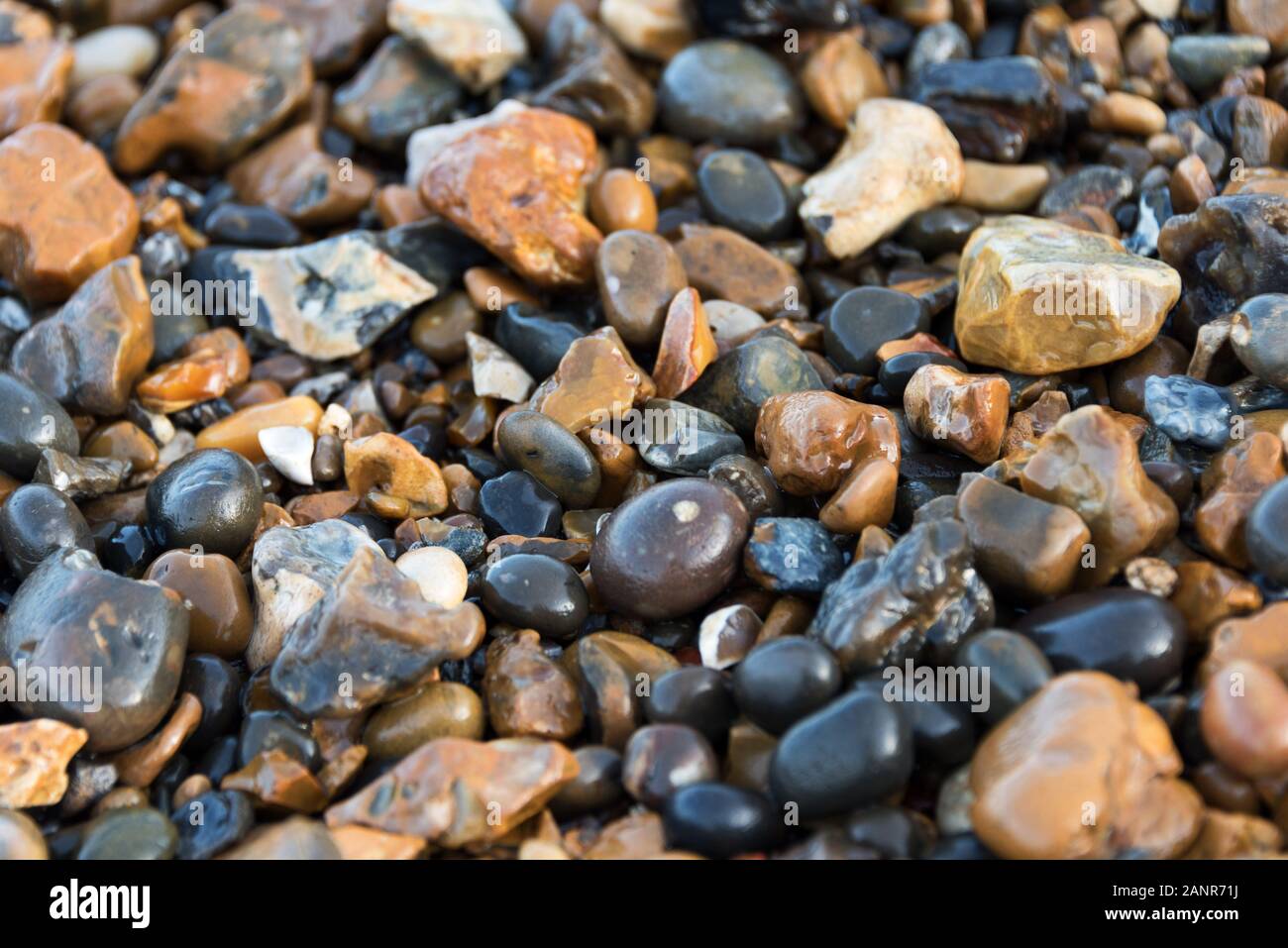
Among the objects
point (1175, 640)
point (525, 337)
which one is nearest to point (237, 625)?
point (525, 337)

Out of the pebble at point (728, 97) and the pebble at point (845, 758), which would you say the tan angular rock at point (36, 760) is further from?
the pebble at point (728, 97)

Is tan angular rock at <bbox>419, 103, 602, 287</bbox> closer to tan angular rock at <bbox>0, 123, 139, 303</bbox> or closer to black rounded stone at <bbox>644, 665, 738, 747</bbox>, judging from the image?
tan angular rock at <bbox>0, 123, 139, 303</bbox>

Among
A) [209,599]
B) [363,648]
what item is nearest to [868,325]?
[363,648]

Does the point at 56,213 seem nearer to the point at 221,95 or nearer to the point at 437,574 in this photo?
the point at 221,95

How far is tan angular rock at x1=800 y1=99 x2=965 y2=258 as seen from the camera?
5172 mm

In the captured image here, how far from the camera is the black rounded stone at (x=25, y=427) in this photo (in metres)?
4.29

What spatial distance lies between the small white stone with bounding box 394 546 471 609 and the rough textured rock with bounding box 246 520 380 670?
144 millimetres

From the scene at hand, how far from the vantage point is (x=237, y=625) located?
386 cm

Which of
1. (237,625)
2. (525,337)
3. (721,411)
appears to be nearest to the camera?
(237,625)

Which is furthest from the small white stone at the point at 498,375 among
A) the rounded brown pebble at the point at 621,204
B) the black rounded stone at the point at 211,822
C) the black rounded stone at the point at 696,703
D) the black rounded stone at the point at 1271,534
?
the black rounded stone at the point at 1271,534

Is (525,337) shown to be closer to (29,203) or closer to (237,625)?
(237,625)

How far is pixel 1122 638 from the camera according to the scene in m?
3.26

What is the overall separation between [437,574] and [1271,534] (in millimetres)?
2514
